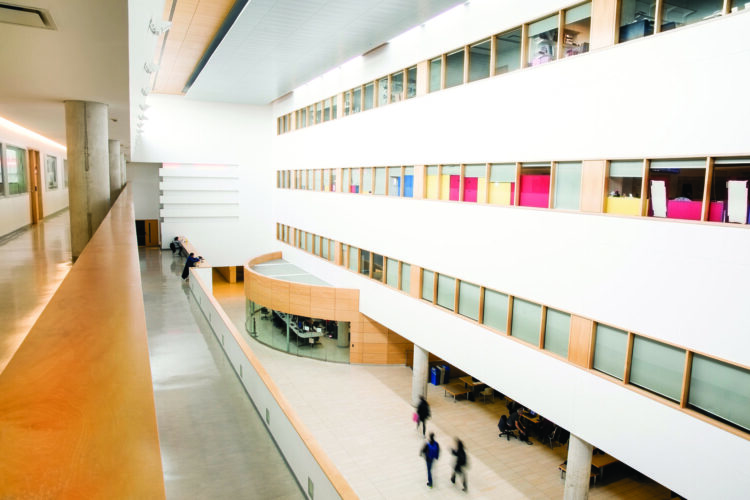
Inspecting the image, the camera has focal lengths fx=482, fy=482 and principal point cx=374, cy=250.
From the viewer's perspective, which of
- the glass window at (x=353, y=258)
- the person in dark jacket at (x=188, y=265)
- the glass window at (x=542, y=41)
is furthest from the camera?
the glass window at (x=353, y=258)

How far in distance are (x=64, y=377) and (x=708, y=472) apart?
8255 mm

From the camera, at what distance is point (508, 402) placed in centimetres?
1407

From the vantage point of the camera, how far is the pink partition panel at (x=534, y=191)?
9.43m

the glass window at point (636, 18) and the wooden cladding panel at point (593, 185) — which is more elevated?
the glass window at point (636, 18)

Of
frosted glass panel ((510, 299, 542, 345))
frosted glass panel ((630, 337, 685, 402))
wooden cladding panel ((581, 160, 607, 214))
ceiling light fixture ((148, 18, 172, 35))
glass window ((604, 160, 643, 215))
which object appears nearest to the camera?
ceiling light fixture ((148, 18, 172, 35))

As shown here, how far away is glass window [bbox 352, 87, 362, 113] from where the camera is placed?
1697 cm

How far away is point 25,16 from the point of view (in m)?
3.29

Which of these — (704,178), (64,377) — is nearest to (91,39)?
(64,377)

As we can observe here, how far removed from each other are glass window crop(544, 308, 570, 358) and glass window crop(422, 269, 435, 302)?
155 inches

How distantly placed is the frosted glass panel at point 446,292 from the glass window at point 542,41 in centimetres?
541

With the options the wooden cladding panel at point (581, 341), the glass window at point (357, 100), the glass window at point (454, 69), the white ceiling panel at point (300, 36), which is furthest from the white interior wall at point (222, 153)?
the wooden cladding panel at point (581, 341)

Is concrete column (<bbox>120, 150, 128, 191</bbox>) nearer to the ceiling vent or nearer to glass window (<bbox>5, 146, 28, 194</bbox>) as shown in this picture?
glass window (<bbox>5, 146, 28, 194</bbox>)

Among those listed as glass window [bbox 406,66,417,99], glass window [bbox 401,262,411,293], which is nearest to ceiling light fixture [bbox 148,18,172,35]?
glass window [bbox 406,66,417,99]

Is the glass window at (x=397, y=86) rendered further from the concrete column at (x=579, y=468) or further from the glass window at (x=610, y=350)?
the concrete column at (x=579, y=468)
